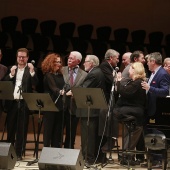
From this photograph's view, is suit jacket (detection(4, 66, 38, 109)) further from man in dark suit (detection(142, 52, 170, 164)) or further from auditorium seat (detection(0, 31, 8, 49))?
auditorium seat (detection(0, 31, 8, 49))

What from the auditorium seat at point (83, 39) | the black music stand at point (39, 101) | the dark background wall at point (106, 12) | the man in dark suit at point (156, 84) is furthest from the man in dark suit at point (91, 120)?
the dark background wall at point (106, 12)

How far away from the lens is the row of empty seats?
10.2 meters

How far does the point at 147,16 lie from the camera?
41.0 feet

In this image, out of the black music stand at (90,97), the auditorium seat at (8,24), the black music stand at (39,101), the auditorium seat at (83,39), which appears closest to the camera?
the black music stand at (90,97)

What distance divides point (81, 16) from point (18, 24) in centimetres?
156

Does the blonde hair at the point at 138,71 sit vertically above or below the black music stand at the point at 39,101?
above

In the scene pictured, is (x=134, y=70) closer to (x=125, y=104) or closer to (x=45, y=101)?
(x=125, y=104)

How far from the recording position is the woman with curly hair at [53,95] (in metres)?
7.33

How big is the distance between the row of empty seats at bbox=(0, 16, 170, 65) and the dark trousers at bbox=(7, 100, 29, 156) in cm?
257

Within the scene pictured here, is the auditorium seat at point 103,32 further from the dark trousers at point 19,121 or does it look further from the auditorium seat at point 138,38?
the dark trousers at point 19,121

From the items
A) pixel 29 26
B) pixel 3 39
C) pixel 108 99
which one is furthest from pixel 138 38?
pixel 108 99

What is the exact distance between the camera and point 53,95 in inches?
292

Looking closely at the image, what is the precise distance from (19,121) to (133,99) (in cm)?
171

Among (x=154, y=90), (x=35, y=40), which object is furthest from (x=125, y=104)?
(x=35, y=40)
